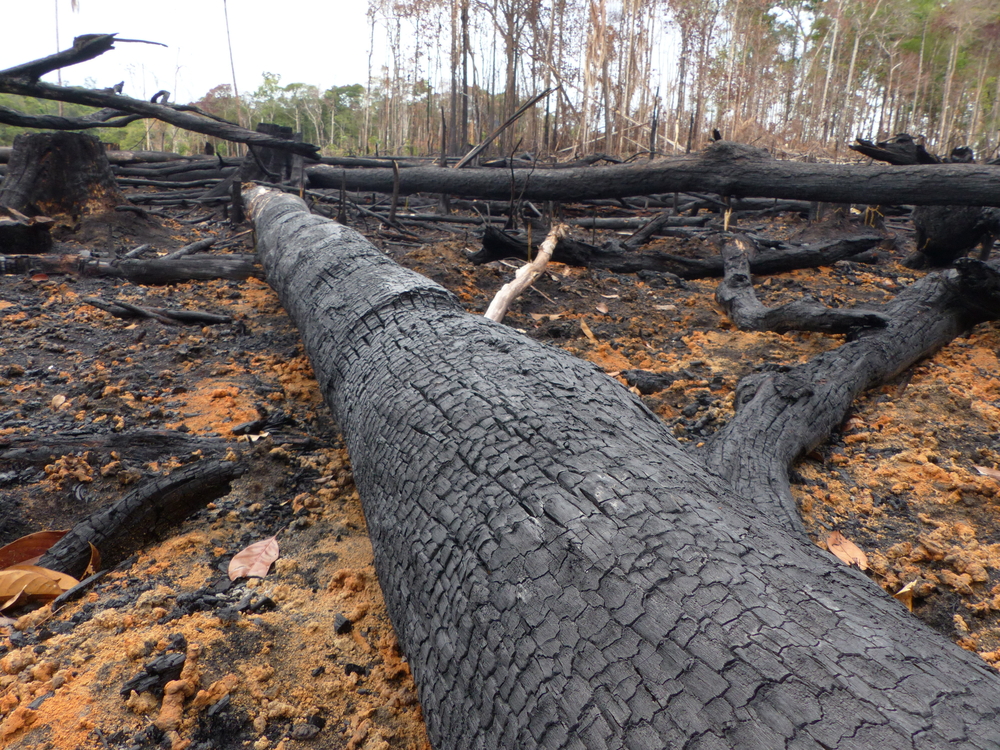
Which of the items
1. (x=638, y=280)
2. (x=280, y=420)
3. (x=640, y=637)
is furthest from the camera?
(x=638, y=280)

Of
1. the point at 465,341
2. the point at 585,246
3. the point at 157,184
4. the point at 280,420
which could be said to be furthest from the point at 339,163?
the point at 465,341

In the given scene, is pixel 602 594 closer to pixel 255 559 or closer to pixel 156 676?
pixel 156 676

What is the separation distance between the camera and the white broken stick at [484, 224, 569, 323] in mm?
3586

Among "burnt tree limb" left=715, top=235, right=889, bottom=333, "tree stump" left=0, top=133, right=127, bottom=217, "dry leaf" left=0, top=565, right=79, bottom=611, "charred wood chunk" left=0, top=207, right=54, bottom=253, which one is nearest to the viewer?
"dry leaf" left=0, top=565, right=79, bottom=611

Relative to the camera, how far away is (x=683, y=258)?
5410mm

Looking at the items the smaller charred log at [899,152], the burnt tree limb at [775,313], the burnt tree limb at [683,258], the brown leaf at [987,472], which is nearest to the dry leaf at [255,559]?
the brown leaf at [987,472]

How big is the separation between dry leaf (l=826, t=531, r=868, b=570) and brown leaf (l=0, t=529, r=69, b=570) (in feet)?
7.92

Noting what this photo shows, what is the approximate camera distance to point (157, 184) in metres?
8.68

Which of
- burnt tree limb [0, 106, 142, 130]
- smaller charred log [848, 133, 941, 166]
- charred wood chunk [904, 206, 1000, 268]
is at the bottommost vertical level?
charred wood chunk [904, 206, 1000, 268]

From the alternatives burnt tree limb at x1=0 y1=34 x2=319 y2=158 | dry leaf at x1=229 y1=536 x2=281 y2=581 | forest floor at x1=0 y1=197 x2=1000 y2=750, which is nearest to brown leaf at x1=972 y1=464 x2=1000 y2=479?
forest floor at x1=0 y1=197 x2=1000 y2=750

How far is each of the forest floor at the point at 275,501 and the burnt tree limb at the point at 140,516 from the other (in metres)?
0.06

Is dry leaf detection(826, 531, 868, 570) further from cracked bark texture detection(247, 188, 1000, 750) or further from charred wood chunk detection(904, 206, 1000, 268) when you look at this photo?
charred wood chunk detection(904, 206, 1000, 268)

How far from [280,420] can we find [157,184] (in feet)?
26.2

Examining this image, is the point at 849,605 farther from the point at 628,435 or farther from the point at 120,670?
the point at 120,670
